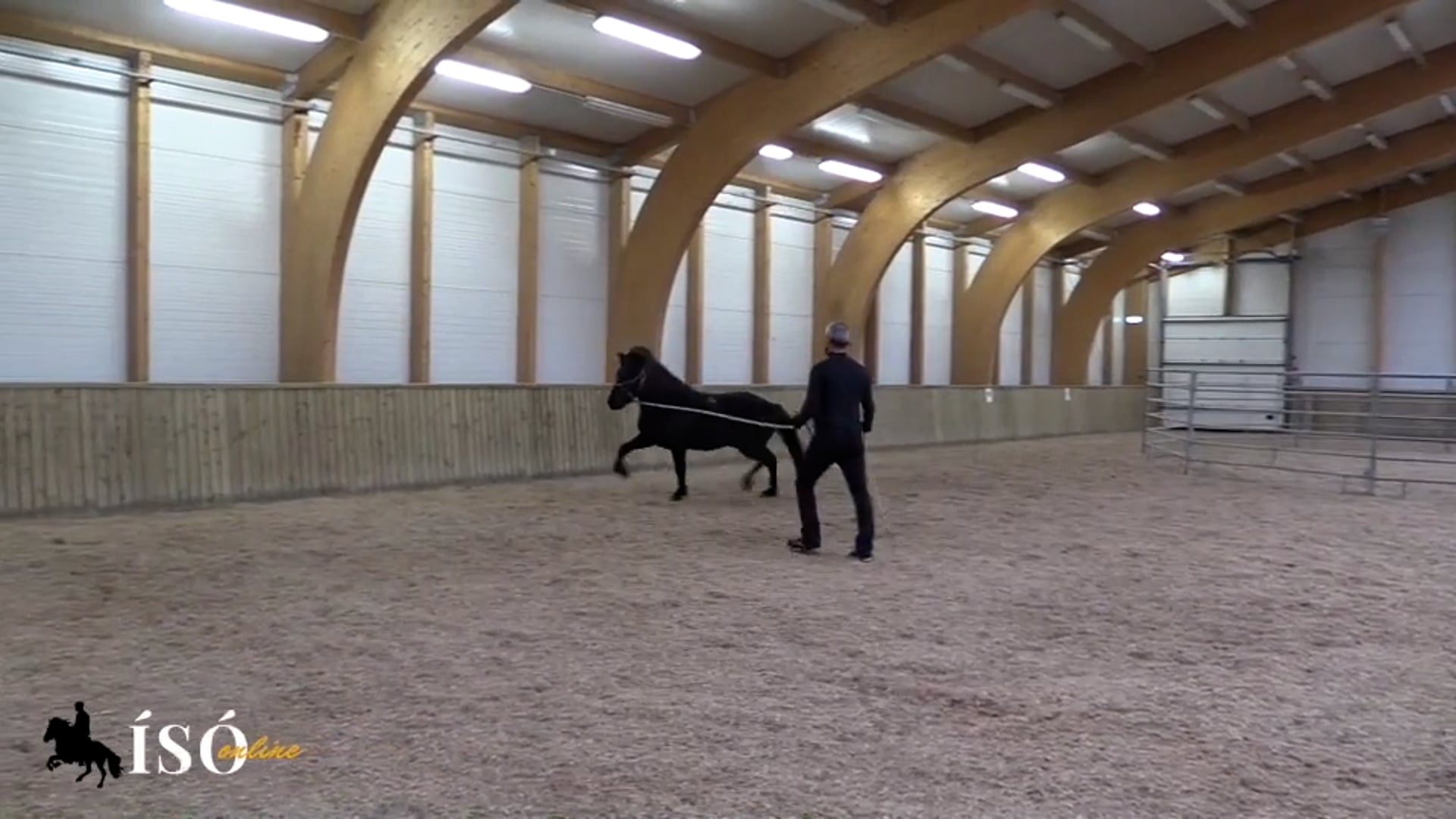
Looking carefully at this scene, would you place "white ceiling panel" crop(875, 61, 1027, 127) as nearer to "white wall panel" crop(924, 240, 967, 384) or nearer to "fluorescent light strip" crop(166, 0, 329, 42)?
"white wall panel" crop(924, 240, 967, 384)

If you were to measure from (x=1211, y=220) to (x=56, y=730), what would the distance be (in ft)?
93.8

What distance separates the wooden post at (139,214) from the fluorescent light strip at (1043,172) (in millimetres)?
16233

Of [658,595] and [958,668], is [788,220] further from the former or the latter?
[958,668]

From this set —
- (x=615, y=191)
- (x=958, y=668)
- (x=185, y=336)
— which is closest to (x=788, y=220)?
(x=615, y=191)

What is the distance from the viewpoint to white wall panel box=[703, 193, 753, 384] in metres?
20.9

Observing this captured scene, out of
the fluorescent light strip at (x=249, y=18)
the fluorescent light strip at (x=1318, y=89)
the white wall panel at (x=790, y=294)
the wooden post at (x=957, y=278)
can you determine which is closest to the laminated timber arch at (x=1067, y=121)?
the white wall panel at (x=790, y=294)

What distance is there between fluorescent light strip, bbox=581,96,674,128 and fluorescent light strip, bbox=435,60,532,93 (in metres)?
1.07

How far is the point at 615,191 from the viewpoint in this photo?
18797mm

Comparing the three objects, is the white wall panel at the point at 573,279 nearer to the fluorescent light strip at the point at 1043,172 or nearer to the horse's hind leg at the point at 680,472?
the horse's hind leg at the point at 680,472

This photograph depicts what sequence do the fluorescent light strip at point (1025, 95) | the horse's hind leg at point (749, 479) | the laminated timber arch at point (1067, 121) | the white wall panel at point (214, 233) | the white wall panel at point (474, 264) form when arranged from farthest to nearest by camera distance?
the fluorescent light strip at point (1025, 95)
the white wall panel at point (474, 264)
the laminated timber arch at point (1067, 121)
the white wall panel at point (214, 233)
the horse's hind leg at point (749, 479)

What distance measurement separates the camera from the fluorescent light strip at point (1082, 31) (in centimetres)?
1512

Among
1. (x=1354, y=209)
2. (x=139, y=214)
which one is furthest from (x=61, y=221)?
→ (x=1354, y=209)

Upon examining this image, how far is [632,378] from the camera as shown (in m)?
11.6

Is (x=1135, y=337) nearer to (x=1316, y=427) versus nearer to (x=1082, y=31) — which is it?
(x=1316, y=427)
